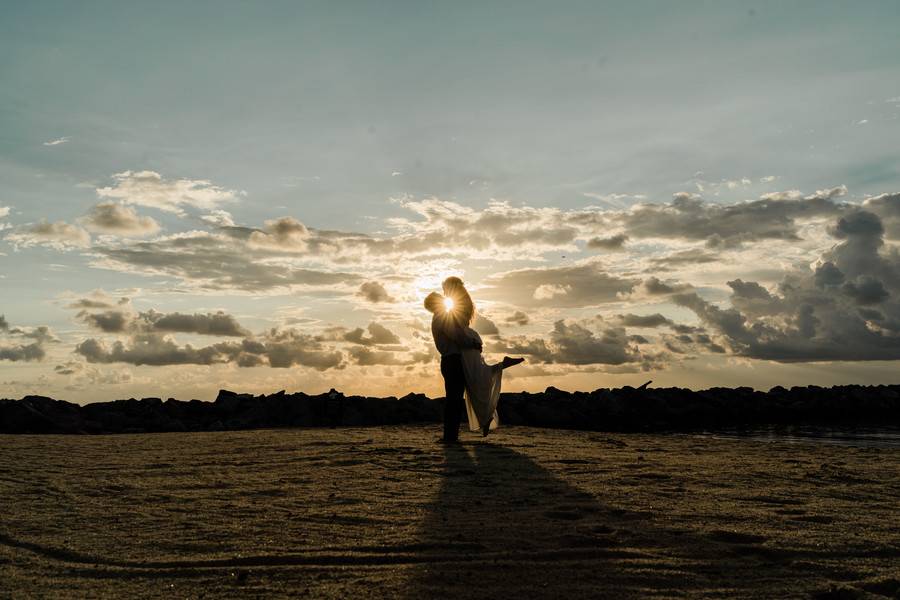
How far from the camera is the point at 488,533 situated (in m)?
5.26

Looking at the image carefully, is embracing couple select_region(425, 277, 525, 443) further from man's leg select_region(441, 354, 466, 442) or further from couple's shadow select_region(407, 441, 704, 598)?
couple's shadow select_region(407, 441, 704, 598)

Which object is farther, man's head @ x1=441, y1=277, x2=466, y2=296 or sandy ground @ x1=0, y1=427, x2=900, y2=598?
man's head @ x1=441, y1=277, x2=466, y2=296

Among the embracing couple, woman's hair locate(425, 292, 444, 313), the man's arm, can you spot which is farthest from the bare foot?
woman's hair locate(425, 292, 444, 313)

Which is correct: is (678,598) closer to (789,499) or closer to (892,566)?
(892,566)

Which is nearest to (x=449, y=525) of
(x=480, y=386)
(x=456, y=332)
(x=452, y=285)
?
Result: (x=456, y=332)

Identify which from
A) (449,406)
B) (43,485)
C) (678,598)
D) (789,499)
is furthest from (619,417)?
(678,598)

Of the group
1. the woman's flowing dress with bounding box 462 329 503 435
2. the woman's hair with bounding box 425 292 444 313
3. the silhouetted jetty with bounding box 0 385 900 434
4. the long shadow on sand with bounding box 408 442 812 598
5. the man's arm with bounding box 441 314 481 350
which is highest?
the woman's hair with bounding box 425 292 444 313

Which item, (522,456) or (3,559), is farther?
(522,456)

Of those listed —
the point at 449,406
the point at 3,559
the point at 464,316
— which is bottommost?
the point at 3,559

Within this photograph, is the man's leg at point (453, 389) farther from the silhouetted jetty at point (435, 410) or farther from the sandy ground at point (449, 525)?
the silhouetted jetty at point (435, 410)

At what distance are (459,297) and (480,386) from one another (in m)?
1.38

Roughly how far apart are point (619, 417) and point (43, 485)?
19.8m

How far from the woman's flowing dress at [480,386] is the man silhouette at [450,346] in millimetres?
110

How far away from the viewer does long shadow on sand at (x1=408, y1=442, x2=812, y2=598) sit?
13.5 feet
